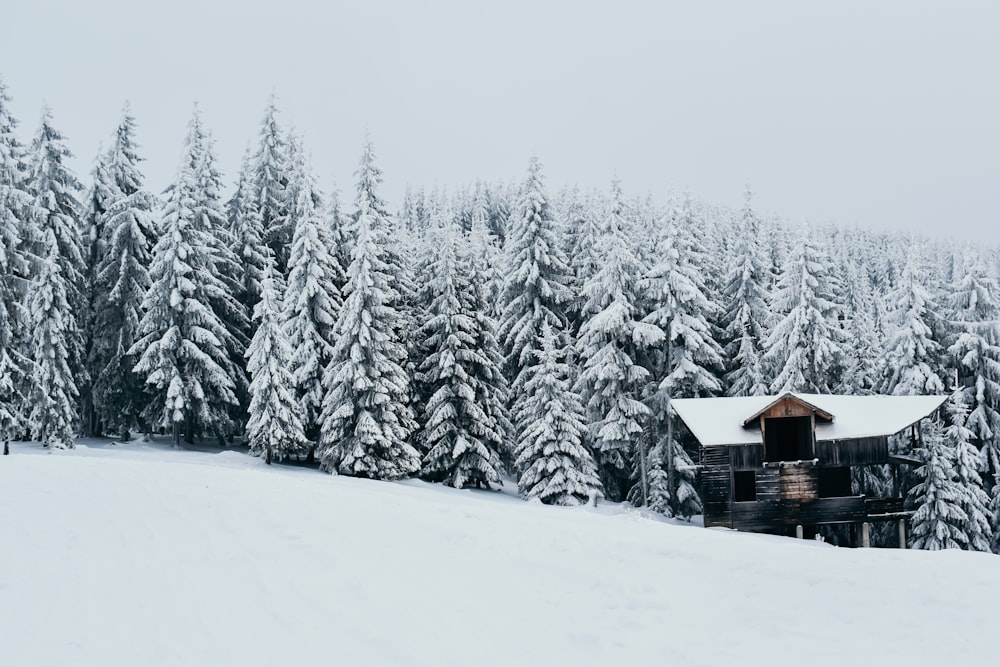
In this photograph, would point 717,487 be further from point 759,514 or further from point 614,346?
point 614,346

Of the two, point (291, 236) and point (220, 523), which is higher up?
point (291, 236)

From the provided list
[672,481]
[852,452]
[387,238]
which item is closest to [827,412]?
[852,452]

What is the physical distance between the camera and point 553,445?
128ft

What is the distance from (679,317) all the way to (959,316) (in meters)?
15.1

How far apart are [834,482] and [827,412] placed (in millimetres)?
A: 5950

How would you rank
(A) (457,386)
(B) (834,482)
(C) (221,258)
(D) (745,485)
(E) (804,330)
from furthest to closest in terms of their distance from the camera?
(C) (221,258), (E) (804,330), (A) (457,386), (B) (834,482), (D) (745,485)

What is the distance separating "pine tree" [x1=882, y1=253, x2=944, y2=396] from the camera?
40312 millimetres

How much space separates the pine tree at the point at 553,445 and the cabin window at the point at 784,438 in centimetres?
854

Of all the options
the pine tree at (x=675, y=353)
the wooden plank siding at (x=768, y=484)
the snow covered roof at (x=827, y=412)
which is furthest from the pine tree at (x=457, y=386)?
the wooden plank siding at (x=768, y=484)

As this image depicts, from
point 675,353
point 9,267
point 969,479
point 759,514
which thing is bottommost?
point 759,514

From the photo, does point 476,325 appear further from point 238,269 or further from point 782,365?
point 782,365

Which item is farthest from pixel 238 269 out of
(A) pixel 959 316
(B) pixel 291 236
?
(A) pixel 959 316

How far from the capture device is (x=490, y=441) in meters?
42.2

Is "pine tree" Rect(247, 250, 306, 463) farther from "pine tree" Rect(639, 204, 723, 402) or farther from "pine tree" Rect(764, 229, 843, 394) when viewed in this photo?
"pine tree" Rect(764, 229, 843, 394)
